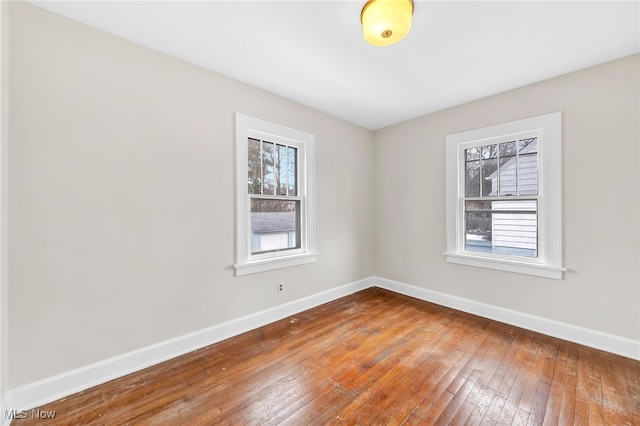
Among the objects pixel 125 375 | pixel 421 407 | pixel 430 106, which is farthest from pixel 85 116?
pixel 430 106

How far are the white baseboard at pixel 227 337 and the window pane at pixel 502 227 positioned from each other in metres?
0.71

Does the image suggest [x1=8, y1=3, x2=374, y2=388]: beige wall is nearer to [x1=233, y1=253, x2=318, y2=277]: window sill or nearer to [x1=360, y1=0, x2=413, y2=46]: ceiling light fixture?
[x1=233, y1=253, x2=318, y2=277]: window sill

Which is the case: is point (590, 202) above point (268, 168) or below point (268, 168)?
below

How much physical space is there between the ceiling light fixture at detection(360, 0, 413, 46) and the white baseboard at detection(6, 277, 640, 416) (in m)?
2.85

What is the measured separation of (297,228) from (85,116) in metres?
2.30

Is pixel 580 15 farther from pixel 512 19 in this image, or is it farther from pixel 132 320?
pixel 132 320

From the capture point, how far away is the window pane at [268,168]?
3033mm

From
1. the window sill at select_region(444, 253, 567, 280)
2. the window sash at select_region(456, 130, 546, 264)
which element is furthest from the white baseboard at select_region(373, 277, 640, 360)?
the window sash at select_region(456, 130, 546, 264)

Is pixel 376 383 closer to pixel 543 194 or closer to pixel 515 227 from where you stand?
pixel 515 227

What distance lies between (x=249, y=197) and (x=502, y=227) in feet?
9.90

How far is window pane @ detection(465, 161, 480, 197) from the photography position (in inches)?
128

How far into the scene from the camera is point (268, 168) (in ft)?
10.1

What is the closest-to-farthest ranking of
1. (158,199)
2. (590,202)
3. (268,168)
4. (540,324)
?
(158,199) < (590,202) < (540,324) < (268,168)

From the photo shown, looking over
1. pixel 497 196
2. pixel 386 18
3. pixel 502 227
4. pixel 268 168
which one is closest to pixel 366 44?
pixel 386 18
